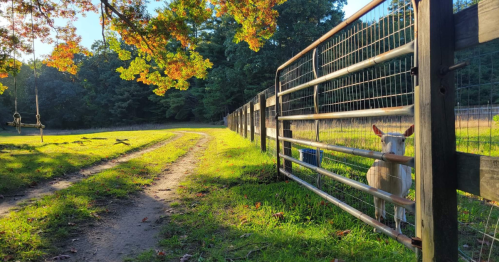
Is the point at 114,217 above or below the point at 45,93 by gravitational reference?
below

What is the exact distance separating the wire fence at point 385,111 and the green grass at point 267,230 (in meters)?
0.24

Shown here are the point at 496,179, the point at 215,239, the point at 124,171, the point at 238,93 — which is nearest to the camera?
the point at 496,179

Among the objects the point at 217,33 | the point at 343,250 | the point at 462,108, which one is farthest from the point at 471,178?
the point at 217,33

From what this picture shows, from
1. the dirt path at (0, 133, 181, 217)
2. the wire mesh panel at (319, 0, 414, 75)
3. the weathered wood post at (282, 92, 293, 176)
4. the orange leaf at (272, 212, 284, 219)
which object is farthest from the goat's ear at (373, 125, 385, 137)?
the dirt path at (0, 133, 181, 217)

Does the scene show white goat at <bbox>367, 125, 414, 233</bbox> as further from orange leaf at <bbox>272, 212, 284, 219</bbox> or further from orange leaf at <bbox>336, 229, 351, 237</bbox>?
orange leaf at <bbox>272, 212, 284, 219</bbox>

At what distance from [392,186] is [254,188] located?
97.6 inches

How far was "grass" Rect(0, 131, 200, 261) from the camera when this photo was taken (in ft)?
10.5

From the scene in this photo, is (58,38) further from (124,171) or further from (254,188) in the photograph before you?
(254,188)

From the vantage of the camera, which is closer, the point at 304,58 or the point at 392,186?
the point at 392,186

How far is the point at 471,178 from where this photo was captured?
1711 millimetres

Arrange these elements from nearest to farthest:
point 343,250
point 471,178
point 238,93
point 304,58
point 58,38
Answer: point 471,178
point 343,250
point 304,58
point 58,38
point 238,93

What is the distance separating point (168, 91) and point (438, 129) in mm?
56146

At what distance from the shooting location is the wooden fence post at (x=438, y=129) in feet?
5.96

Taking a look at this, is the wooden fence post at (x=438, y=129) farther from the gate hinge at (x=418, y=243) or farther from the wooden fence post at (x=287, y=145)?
the wooden fence post at (x=287, y=145)
